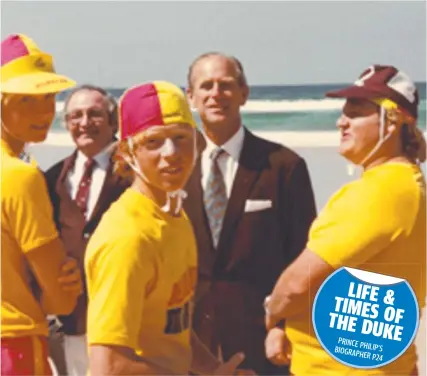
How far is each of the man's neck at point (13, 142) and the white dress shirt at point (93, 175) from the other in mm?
176

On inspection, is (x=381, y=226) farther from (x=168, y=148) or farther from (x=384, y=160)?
(x=168, y=148)

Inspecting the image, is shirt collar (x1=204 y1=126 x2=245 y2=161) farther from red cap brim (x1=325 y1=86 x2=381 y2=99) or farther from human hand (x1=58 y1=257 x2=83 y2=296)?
human hand (x1=58 y1=257 x2=83 y2=296)

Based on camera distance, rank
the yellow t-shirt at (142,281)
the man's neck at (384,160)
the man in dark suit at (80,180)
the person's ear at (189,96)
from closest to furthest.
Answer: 1. the yellow t-shirt at (142,281)
2. the man's neck at (384,160)
3. the person's ear at (189,96)
4. the man in dark suit at (80,180)

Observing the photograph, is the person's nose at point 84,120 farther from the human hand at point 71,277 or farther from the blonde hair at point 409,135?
the blonde hair at point 409,135

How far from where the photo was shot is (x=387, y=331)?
2.47 m

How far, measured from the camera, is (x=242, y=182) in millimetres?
2559

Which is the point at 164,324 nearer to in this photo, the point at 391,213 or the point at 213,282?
the point at 213,282

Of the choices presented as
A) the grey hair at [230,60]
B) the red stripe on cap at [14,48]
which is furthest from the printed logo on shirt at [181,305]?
the red stripe on cap at [14,48]

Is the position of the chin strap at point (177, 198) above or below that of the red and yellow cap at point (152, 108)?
below

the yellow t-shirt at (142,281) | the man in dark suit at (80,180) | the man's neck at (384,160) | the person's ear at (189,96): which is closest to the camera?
the yellow t-shirt at (142,281)

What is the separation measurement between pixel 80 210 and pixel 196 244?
402mm

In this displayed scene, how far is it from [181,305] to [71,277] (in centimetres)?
43

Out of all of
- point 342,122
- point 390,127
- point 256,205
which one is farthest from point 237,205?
point 390,127

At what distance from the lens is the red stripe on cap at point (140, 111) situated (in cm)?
236
